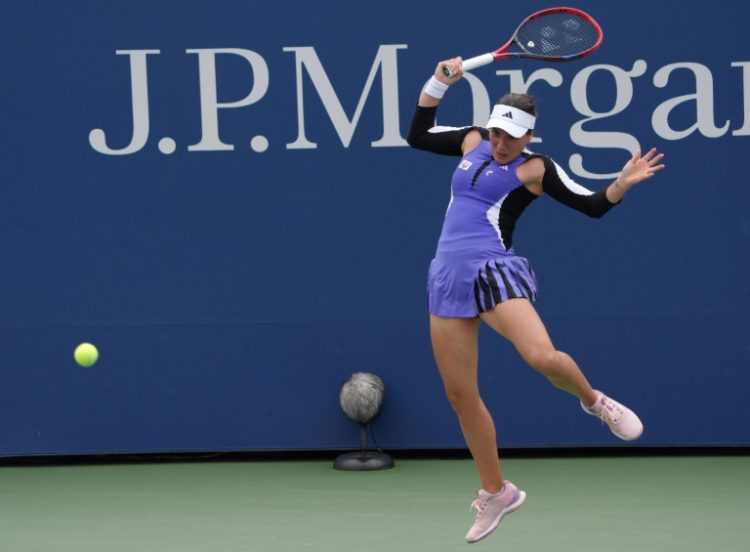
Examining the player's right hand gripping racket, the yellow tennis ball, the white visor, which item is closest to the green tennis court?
the yellow tennis ball

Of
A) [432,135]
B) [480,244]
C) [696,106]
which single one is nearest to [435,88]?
[432,135]

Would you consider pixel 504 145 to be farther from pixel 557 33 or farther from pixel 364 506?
pixel 364 506

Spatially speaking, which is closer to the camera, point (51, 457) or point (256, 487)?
point (256, 487)

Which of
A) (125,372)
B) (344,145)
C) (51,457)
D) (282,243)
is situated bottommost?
(51,457)

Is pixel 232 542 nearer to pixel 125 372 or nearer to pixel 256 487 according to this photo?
pixel 256 487

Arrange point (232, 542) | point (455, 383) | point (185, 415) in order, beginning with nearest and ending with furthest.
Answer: point (455, 383) → point (232, 542) → point (185, 415)

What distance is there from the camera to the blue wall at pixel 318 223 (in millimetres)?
6957

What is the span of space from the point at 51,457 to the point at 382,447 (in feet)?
5.76

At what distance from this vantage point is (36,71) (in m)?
7.02

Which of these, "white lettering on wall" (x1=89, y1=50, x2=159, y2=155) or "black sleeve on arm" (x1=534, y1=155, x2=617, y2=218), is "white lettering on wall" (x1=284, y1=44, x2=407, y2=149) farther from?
"black sleeve on arm" (x1=534, y1=155, x2=617, y2=218)

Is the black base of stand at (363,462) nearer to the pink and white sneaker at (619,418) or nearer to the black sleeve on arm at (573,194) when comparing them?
the pink and white sneaker at (619,418)

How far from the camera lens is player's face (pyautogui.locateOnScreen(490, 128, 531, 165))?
5.01 meters

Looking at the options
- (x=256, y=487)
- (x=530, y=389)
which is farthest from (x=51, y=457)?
(x=530, y=389)

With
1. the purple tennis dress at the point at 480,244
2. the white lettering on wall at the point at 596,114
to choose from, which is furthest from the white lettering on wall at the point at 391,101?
the purple tennis dress at the point at 480,244
